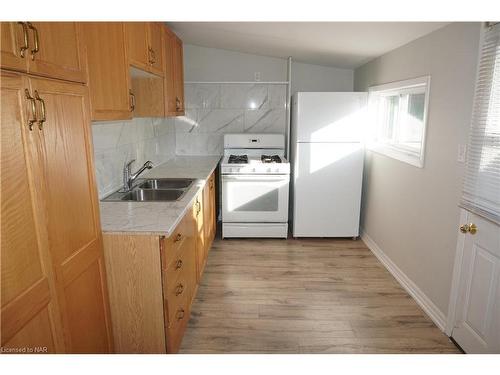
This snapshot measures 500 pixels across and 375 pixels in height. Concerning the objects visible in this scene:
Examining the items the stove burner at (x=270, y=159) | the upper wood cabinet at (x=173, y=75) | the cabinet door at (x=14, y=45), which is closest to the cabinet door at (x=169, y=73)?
the upper wood cabinet at (x=173, y=75)

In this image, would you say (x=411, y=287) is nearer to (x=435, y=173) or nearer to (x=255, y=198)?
(x=435, y=173)

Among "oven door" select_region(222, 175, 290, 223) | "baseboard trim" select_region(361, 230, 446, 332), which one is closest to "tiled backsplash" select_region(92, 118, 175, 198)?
"oven door" select_region(222, 175, 290, 223)

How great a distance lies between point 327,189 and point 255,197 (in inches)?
32.0

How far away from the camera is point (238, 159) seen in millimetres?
3828

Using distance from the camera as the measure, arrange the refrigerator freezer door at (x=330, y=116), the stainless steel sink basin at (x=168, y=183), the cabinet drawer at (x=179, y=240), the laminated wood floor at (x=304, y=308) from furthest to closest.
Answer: the refrigerator freezer door at (x=330, y=116) < the stainless steel sink basin at (x=168, y=183) < the laminated wood floor at (x=304, y=308) < the cabinet drawer at (x=179, y=240)

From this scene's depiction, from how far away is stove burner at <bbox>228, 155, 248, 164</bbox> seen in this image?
375cm

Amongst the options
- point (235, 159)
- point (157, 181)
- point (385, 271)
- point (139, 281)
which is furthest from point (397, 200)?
point (139, 281)

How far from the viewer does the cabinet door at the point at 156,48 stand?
7.72ft

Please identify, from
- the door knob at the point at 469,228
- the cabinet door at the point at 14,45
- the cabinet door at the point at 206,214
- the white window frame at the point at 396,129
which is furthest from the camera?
the cabinet door at the point at 206,214

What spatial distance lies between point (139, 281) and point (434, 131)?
2.15 meters

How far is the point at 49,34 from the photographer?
41.4 inches

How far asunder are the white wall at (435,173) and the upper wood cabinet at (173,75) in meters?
2.03

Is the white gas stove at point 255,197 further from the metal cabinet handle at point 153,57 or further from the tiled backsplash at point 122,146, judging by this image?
the metal cabinet handle at point 153,57

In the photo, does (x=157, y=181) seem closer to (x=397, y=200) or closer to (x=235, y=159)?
(x=235, y=159)
